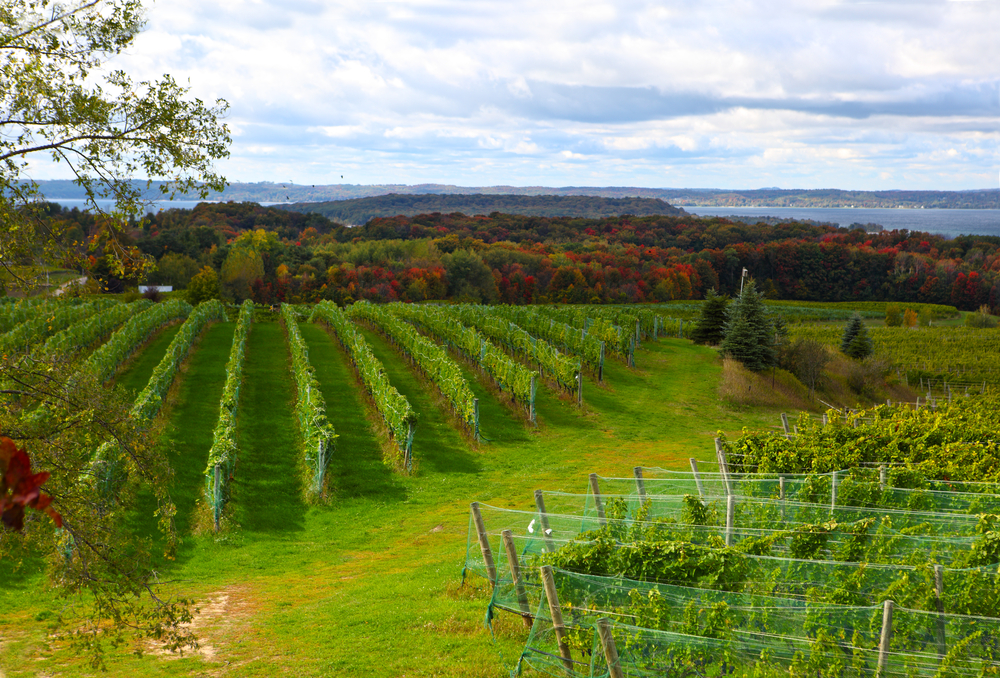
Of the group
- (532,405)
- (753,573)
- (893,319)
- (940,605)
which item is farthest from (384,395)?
(893,319)

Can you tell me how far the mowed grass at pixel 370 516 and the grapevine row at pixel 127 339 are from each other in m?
2.66

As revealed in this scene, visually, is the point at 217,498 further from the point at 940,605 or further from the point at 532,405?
the point at 940,605

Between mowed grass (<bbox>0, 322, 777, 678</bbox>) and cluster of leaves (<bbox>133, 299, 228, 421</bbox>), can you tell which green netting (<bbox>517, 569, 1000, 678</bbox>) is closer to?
mowed grass (<bbox>0, 322, 777, 678</bbox>)

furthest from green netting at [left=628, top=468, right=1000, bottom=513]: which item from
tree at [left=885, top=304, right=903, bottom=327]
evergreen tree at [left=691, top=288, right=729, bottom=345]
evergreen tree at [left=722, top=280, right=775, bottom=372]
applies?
tree at [left=885, top=304, right=903, bottom=327]

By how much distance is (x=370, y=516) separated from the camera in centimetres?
1568

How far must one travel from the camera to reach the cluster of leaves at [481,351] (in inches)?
949

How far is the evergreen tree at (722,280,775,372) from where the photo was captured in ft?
108

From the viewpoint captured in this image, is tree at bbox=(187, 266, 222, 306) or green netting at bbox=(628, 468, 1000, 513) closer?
green netting at bbox=(628, 468, 1000, 513)

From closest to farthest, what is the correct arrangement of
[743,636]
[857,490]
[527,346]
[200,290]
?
[743,636] → [857,490] → [527,346] → [200,290]

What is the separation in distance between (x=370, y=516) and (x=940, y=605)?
447 inches

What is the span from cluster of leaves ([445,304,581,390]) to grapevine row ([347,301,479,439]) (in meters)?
3.32

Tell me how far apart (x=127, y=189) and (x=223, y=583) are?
685cm

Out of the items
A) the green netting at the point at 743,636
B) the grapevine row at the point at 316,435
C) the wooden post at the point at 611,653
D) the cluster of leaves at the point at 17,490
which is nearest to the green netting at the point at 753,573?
the green netting at the point at 743,636

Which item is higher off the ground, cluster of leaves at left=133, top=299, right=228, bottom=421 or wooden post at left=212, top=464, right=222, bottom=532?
cluster of leaves at left=133, top=299, right=228, bottom=421
